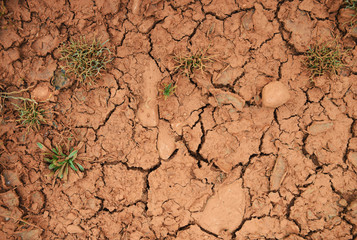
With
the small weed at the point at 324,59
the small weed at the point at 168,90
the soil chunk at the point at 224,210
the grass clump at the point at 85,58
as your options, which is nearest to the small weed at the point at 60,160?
the grass clump at the point at 85,58

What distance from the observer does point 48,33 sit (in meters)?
2.32

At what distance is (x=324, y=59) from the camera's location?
2232mm

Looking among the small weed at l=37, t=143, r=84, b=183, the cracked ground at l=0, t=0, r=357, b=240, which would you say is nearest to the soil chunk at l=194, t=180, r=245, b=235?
the cracked ground at l=0, t=0, r=357, b=240

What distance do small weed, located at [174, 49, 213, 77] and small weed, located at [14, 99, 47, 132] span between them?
4.35 feet

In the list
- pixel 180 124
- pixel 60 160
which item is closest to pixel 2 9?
pixel 60 160

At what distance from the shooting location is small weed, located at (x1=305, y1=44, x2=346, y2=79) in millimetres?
2232

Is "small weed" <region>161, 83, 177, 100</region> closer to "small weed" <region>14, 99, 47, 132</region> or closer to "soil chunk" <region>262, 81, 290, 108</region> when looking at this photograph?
"soil chunk" <region>262, 81, 290, 108</region>

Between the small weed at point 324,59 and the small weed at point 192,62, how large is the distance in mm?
928

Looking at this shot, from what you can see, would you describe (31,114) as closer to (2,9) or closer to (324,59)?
(2,9)

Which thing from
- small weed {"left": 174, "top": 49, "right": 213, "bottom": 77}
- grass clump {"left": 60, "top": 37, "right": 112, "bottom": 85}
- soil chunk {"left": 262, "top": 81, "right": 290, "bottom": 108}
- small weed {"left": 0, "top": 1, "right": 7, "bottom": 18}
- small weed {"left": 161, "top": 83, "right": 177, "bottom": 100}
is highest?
soil chunk {"left": 262, "top": 81, "right": 290, "bottom": 108}

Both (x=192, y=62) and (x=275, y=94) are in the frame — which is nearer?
(x=275, y=94)

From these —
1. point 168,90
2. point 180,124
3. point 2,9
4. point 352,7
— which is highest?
point 352,7

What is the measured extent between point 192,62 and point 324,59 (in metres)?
1.20

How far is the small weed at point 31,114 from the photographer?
2268mm
